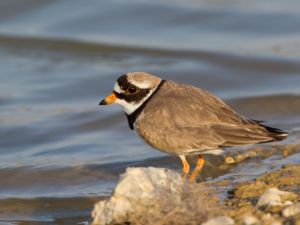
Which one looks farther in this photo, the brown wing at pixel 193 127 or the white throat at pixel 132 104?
the white throat at pixel 132 104

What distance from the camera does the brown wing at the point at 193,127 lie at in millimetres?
7555

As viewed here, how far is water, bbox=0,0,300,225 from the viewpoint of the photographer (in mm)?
9016

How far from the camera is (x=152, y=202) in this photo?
594 cm

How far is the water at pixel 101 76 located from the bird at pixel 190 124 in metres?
0.91

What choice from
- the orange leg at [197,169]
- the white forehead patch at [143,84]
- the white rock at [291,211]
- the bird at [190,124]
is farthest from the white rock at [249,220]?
the white forehead patch at [143,84]

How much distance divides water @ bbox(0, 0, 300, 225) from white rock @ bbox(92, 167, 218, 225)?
1474mm

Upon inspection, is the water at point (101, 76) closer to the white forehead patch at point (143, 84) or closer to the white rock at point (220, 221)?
the white forehead patch at point (143, 84)

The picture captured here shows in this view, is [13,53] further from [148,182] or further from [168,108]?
[148,182]

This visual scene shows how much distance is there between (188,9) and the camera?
1669 cm

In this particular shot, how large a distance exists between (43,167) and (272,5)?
851cm

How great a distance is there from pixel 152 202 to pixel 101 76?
7908 mm

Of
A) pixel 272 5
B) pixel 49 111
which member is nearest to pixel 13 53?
pixel 49 111

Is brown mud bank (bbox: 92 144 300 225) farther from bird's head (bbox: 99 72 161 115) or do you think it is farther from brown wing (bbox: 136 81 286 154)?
bird's head (bbox: 99 72 161 115)

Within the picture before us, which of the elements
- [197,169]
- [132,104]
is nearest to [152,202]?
[132,104]
